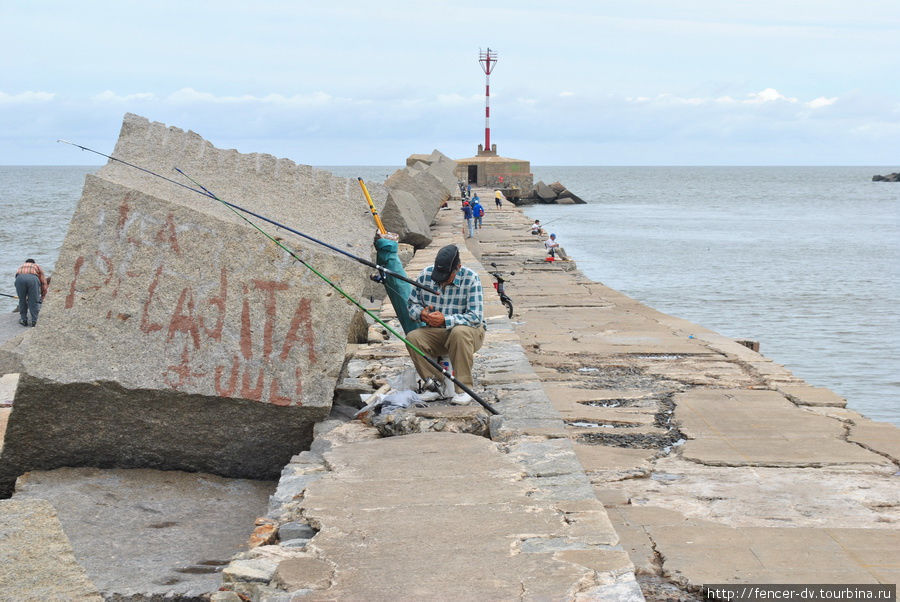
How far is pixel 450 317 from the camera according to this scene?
5.09 metres

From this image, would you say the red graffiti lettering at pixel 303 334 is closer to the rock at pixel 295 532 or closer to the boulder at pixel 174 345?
the boulder at pixel 174 345

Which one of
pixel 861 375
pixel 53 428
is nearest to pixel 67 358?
pixel 53 428

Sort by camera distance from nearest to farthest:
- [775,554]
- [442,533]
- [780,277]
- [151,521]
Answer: [442,533] → [775,554] → [151,521] → [780,277]

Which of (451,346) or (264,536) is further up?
(451,346)

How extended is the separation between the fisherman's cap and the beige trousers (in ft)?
0.96

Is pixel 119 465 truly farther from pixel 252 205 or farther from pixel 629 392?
pixel 629 392

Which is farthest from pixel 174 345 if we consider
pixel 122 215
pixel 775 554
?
pixel 775 554

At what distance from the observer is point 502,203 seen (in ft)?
129

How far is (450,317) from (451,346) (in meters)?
0.16

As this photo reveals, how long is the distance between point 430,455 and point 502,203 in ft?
116

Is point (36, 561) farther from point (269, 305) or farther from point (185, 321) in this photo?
point (269, 305)

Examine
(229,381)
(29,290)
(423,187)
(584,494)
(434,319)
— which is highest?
(423,187)

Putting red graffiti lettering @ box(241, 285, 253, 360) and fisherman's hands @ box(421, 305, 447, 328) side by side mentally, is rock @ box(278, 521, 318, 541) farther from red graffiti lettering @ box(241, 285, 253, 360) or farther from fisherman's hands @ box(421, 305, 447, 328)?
fisherman's hands @ box(421, 305, 447, 328)

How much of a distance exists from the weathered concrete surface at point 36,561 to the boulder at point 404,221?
34.3 ft
